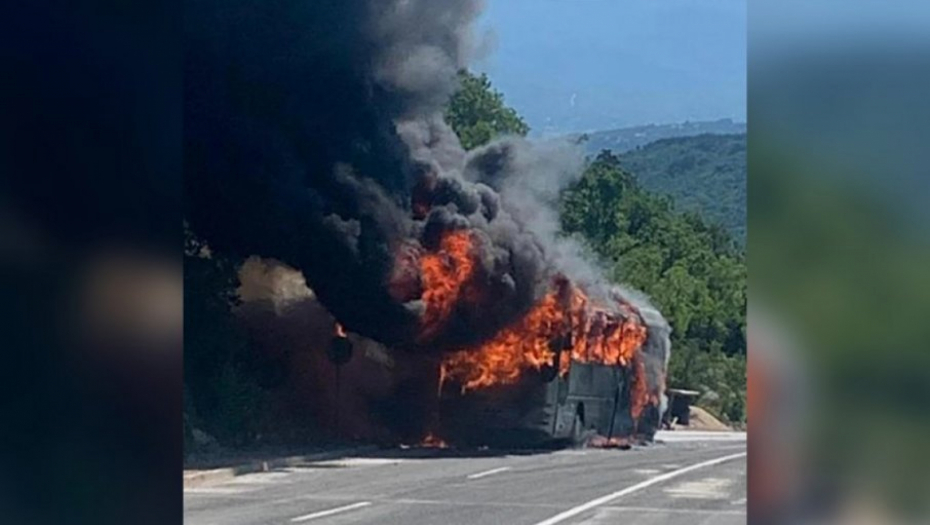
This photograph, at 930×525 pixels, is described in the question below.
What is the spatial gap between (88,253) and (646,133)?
164 centimetres

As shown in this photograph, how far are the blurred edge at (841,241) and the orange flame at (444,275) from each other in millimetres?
1291

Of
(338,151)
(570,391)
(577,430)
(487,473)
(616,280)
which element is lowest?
(487,473)

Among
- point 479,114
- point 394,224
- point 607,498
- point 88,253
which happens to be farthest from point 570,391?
point 88,253

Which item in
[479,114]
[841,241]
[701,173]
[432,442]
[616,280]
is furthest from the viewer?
[432,442]

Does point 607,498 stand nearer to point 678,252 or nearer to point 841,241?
point 678,252

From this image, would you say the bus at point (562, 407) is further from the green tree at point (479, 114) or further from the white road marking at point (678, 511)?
the green tree at point (479, 114)

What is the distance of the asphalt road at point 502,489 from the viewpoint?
3574 mm

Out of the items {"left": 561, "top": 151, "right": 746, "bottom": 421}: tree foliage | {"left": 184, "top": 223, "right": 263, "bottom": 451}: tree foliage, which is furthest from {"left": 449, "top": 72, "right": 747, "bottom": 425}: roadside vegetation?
{"left": 184, "top": 223, "right": 263, "bottom": 451}: tree foliage

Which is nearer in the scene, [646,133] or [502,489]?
[646,133]

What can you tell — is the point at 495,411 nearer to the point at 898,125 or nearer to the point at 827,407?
the point at 827,407

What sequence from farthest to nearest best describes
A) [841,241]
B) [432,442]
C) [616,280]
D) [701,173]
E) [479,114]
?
1. [432,442]
2. [479,114]
3. [616,280]
4. [701,173]
5. [841,241]

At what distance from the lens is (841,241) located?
264 centimetres

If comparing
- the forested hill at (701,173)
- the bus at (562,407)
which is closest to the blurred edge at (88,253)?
the bus at (562,407)

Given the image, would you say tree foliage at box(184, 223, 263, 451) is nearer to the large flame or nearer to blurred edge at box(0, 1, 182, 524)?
the large flame
